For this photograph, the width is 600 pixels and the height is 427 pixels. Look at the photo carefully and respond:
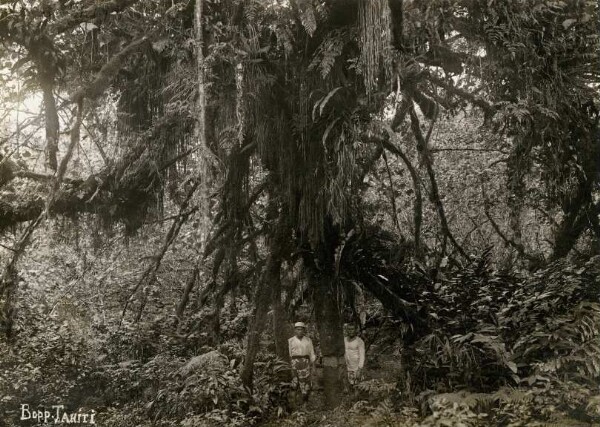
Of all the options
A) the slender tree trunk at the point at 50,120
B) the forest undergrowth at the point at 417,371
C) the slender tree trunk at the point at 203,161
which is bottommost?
the forest undergrowth at the point at 417,371

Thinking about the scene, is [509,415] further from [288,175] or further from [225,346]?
[225,346]

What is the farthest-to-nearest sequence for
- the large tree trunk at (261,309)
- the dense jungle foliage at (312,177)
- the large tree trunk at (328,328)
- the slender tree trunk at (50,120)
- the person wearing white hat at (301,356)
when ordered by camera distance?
the person wearing white hat at (301,356) → the large tree trunk at (328,328) → the large tree trunk at (261,309) → the dense jungle foliage at (312,177) → the slender tree trunk at (50,120)

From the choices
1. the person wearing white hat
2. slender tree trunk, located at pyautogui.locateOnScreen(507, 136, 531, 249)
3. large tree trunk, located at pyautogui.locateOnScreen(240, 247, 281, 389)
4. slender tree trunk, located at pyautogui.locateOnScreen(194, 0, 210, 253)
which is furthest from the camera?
the person wearing white hat

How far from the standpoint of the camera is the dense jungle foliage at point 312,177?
5703 mm

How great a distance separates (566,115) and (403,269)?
9.38 feet

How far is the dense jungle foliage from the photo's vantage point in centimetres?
570

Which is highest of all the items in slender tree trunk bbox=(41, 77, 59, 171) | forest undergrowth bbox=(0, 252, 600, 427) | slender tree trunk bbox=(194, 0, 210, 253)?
slender tree trunk bbox=(41, 77, 59, 171)

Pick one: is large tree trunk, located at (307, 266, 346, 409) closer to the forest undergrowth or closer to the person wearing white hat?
the forest undergrowth

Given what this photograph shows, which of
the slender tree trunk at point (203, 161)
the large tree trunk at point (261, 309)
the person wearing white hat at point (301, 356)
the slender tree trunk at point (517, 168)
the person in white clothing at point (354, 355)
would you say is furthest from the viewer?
the person in white clothing at point (354, 355)

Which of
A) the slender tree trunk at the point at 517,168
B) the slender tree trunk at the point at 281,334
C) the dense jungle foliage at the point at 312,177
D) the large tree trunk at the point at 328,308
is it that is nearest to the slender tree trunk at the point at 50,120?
the dense jungle foliage at the point at 312,177

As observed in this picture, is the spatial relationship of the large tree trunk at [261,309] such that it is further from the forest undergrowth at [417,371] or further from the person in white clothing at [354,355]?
the person in white clothing at [354,355]

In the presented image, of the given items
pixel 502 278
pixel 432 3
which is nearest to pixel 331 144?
pixel 432 3

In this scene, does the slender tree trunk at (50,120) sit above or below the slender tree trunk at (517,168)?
above

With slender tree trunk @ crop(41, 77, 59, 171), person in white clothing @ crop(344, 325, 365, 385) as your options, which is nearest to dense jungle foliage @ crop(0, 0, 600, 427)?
slender tree trunk @ crop(41, 77, 59, 171)
